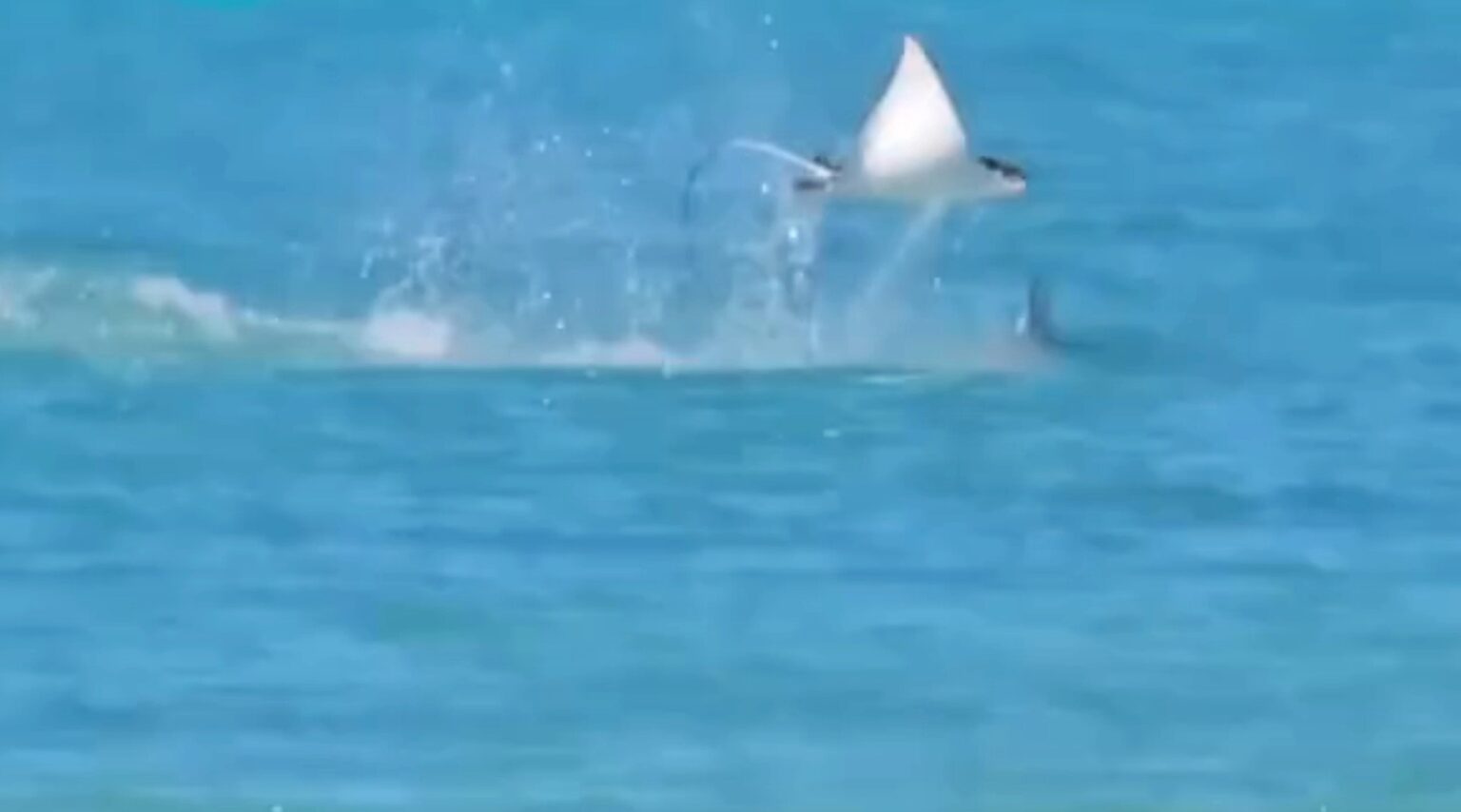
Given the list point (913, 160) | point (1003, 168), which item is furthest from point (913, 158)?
point (1003, 168)

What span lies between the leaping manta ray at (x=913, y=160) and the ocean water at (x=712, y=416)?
0.11 ft

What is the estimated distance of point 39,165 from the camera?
19.7 ft

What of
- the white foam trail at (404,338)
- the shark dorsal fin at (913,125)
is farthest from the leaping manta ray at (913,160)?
the white foam trail at (404,338)

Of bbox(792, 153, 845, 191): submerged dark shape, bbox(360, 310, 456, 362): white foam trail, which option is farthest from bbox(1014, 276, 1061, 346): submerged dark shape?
bbox(360, 310, 456, 362): white foam trail

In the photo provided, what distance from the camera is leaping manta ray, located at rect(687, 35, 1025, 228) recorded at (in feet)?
18.9

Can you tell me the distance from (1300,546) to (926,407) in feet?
1.65

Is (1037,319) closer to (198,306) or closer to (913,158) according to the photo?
(913,158)

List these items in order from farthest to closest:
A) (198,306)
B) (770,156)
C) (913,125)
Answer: (770,156), (198,306), (913,125)

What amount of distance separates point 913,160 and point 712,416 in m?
0.37

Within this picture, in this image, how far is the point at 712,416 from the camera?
226 inches

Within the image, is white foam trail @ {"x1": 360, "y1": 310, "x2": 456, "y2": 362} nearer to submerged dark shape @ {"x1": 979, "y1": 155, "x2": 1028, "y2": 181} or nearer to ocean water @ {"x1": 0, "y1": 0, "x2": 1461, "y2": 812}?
ocean water @ {"x1": 0, "y1": 0, "x2": 1461, "y2": 812}

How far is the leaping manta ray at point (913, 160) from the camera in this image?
18.9ft

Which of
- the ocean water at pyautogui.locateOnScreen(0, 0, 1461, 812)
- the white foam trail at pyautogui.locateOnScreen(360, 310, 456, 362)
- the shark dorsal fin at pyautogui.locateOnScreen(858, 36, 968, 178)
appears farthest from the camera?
the white foam trail at pyautogui.locateOnScreen(360, 310, 456, 362)

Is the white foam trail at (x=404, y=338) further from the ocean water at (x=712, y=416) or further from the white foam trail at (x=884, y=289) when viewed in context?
the white foam trail at (x=884, y=289)
